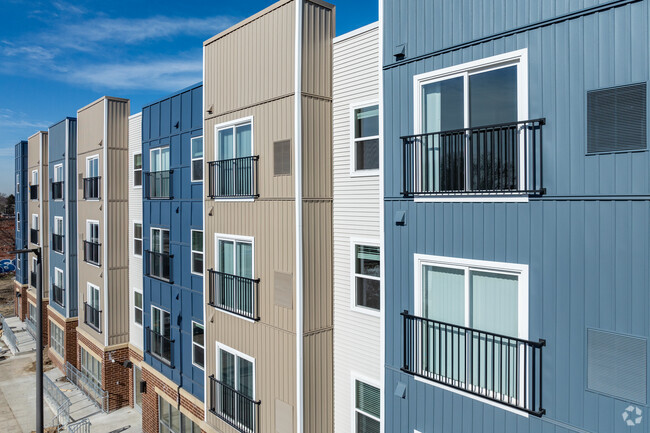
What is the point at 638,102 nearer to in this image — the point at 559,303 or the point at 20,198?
the point at 559,303

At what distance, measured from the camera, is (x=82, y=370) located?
22078mm

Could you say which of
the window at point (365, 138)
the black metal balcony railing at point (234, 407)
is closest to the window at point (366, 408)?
the black metal balcony railing at point (234, 407)

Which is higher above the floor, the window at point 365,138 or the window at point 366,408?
the window at point 365,138

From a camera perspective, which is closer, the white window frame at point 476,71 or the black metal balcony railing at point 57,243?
the white window frame at point 476,71

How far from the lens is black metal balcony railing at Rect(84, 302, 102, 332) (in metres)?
19.8

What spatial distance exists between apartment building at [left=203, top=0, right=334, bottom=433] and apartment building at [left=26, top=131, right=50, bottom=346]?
67.7ft

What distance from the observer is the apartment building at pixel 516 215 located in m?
5.18

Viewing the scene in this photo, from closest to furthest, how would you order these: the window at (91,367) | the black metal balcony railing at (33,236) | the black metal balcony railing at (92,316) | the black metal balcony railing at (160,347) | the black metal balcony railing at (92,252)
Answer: the black metal balcony railing at (160,347) → the black metal balcony railing at (92,252) → the black metal balcony railing at (92,316) → the window at (91,367) → the black metal balcony railing at (33,236)

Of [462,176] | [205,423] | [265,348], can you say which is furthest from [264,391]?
[462,176]

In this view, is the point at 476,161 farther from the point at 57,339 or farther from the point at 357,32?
the point at 57,339

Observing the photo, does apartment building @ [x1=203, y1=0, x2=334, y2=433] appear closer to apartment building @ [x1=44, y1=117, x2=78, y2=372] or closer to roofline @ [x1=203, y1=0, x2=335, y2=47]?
roofline @ [x1=203, y1=0, x2=335, y2=47]

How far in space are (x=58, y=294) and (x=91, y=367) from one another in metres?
5.44

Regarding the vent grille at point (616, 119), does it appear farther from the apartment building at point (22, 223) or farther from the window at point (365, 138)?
the apartment building at point (22, 223)

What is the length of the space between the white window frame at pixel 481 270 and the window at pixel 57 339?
74.6ft
